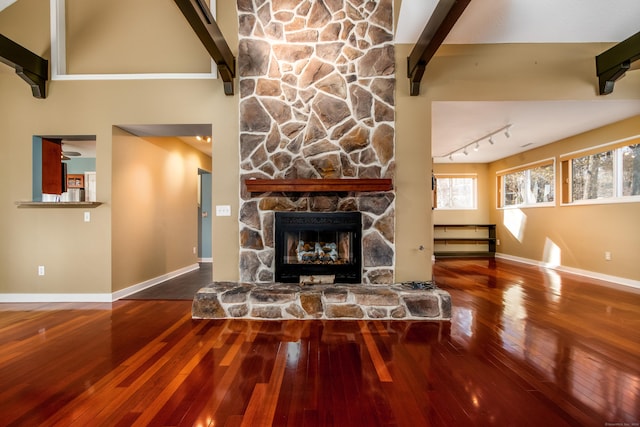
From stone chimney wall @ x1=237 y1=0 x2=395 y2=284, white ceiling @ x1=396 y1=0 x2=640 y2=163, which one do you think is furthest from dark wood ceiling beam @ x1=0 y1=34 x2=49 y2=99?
white ceiling @ x1=396 y1=0 x2=640 y2=163

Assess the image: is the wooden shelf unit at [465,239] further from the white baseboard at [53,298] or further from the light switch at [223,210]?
the white baseboard at [53,298]

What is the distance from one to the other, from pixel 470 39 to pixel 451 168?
4.57 meters

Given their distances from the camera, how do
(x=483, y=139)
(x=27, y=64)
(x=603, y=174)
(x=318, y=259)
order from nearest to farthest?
(x=27, y=64) < (x=318, y=259) < (x=603, y=174) < (x=483, y=139)

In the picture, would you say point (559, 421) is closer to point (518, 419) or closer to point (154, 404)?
point (518, 419)

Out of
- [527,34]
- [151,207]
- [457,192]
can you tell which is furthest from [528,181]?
[151,207]

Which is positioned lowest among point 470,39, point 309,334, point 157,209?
point 309,334

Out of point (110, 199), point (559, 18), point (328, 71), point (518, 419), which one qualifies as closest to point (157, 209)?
point (110, 199)

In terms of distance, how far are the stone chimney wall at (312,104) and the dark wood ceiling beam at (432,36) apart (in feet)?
0.86

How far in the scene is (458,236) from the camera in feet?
24.3

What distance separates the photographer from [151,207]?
14.2 feet

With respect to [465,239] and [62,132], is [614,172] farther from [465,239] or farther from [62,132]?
[62,132]

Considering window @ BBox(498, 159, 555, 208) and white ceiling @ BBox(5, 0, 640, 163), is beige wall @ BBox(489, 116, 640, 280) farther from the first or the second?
white ceiling @ BBox(5, 0, 640, 163)

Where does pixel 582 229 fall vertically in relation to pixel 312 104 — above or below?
below

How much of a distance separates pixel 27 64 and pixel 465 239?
327 inches
